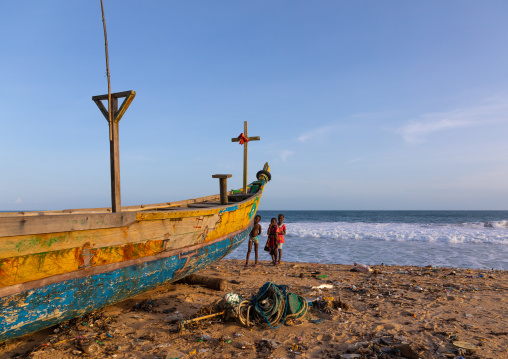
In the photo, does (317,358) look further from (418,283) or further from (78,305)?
(418,283)

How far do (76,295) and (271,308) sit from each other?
248cm

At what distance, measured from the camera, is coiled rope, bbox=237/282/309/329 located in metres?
4.33

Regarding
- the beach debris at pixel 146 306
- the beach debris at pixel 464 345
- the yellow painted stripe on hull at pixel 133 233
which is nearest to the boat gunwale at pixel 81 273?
the yellow painted stripe on hull at pixel 133 233

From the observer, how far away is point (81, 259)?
11.4 ft

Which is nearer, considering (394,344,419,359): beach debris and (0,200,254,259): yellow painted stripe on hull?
(0,200,254,259): yellow painted stripe on hull

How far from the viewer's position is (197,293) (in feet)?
20.1

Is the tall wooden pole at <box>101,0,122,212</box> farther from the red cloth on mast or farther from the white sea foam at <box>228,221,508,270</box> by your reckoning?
the white sea foam at <box>228,221,508,270</box>

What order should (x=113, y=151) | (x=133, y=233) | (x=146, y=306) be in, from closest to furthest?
(x=133, y=233)
(x=113, y=151)
(x=146, y=306)

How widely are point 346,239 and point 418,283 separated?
12.1 m

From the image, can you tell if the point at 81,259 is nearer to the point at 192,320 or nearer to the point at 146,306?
the point at 192,320

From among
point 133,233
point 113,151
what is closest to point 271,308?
point 133,233

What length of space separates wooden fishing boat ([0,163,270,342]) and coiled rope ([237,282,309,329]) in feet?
4.33

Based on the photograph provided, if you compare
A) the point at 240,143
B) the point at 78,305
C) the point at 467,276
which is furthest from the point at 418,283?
the point at 78,305

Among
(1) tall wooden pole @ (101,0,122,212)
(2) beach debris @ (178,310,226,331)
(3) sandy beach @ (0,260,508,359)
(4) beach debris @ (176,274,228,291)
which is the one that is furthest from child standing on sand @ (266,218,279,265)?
(1) tall wooden pole @ (101,0,122,212)
